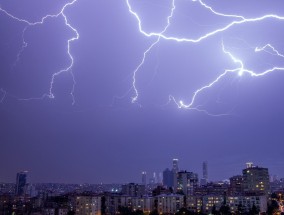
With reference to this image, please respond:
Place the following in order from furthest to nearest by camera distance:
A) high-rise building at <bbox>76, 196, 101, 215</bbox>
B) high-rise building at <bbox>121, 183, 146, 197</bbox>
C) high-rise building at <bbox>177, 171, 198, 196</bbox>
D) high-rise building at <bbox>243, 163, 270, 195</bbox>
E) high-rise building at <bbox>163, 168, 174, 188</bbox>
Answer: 1. high-rise building at <bbox>163, 168, 174, 188</bbox>
2. high-rise building at <bbox>177, 171, 198, 196</bbox>
3. high-rise building at <bbox>243, 163, 270, 195</bbox>
4. high-rise building at <bbox>121, 183, 146, 197</bbox>
5. high-rise building at <bbox>76, 196, 101, 215</bbox>

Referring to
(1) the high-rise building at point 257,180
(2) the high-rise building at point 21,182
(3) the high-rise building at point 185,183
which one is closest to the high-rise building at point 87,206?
(3) the high-rise building at point 185,183

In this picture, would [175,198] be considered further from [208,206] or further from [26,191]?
[26,191]

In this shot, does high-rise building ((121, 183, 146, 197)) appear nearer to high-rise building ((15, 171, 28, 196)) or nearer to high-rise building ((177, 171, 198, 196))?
high-rise building ((177, 171, 198, 196))

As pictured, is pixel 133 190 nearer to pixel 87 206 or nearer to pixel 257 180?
pixel 87 206

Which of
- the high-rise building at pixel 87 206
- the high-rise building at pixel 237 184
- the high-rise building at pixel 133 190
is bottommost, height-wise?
the high-rise building at pixel 87 206

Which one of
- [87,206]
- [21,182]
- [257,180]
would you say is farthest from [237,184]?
[21,182]

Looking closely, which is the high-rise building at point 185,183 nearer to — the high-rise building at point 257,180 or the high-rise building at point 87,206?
the high-rise building at point 257,180

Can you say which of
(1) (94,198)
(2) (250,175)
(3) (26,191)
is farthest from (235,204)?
(3) (26,191)

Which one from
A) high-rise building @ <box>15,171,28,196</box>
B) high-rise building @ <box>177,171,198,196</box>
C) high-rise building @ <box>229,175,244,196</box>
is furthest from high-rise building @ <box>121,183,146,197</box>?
high-rise building @ <box>15,171,28,196</box>
